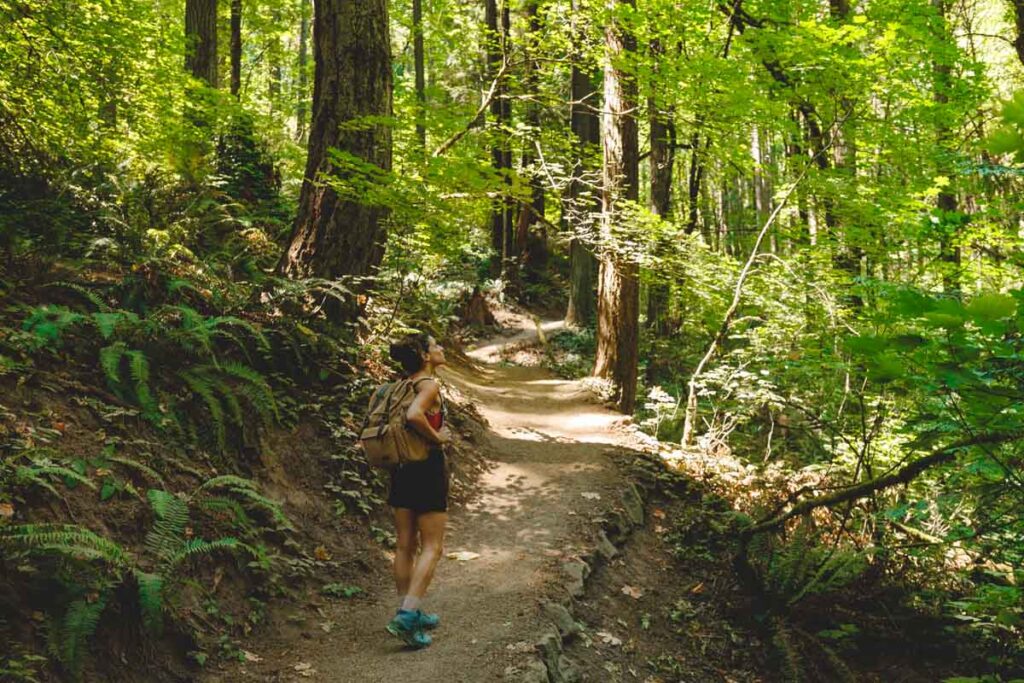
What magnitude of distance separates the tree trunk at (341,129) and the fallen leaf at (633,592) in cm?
446

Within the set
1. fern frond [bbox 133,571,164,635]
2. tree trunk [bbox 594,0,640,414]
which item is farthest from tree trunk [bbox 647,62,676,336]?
fern frond [bbox 133,571,164,635]

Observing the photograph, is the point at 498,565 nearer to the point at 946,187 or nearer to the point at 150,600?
Answer: the point at 150,600

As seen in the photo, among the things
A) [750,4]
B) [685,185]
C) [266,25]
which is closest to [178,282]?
[750,4]

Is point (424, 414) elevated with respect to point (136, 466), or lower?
elevated

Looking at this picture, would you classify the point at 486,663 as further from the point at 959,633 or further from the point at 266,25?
the point at 266,25

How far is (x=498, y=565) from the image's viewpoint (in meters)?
6.02

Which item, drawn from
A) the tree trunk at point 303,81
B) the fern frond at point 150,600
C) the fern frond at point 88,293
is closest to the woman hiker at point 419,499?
the fern frond at point 150,600

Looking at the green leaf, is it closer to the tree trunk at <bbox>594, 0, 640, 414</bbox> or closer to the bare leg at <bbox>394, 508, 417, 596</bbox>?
the bare leg at <bbox>394, 508, 417, 596</bbox>

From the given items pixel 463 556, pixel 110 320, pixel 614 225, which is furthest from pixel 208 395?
pixel 614 225

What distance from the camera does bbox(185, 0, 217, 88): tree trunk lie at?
1355 cm

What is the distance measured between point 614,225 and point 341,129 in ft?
15.0

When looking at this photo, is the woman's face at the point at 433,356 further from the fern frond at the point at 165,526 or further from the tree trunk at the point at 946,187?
the tree trunk at the point at 946,187

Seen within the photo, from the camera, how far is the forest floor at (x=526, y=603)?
434cm

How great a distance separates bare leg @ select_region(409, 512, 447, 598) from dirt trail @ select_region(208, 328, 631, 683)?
1.48ft
